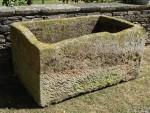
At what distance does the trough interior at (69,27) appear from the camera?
5590 millimetres

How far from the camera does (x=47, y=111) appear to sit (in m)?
4.77

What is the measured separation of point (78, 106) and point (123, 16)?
2711 mm

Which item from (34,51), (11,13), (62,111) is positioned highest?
(11,13)

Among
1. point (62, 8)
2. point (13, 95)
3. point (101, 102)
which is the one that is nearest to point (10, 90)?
point (13, 95)

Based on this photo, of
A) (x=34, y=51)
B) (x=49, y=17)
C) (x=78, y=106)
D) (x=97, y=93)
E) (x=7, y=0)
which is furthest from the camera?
(x=7, y=0)

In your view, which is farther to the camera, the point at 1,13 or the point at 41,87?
the point at 1,13

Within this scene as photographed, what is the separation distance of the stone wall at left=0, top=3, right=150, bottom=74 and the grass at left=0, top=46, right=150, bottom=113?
86 cm

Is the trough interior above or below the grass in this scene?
above

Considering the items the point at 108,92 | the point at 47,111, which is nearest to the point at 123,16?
the point at 108,92

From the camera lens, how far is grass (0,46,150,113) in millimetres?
4836

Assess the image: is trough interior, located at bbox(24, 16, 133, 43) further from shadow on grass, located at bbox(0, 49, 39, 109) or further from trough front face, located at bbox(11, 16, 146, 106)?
shadow on grass, located at bbox(0, 49, 39, 109)

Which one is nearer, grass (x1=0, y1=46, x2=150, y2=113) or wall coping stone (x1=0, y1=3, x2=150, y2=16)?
grass (x1=0, y1=46, x2=150, y2=113)

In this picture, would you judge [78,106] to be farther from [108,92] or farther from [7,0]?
[7,0]

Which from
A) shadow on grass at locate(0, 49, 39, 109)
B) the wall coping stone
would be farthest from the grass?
the wall coping stone
